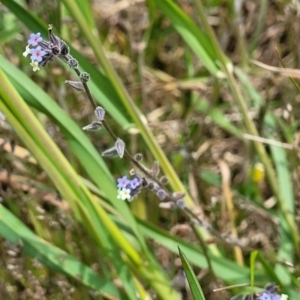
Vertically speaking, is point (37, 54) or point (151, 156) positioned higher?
point (37, 54)

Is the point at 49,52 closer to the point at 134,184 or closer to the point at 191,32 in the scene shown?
the point at 134,184

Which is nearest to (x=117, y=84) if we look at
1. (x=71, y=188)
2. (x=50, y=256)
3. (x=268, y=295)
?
(x=71, y=188)

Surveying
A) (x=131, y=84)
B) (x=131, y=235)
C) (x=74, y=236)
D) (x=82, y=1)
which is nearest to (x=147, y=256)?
(x=131, y=235)

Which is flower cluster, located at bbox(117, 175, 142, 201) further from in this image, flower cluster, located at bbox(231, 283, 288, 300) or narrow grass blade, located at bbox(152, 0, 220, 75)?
narrow grass blade, located at bbox(152, 0, 220, 75)

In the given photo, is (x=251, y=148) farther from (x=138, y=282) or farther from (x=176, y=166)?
(x=138, y=282)

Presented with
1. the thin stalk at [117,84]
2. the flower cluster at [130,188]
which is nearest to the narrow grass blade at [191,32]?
the thin stalk at [117,84]
